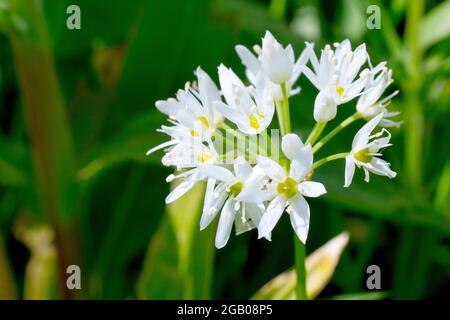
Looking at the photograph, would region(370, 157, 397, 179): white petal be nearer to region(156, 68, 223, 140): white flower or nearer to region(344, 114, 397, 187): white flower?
region(344, 114, 397, 187): white flower

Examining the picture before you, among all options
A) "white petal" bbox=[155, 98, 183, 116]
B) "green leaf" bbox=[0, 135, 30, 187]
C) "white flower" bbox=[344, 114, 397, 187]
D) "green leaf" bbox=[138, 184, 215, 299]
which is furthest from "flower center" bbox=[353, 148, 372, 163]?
"green leaf" bbox=[0, 135, 30, 187]

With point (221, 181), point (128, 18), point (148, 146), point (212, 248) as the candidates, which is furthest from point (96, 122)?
point (221, 181)

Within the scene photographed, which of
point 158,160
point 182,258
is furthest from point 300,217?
point 158,160

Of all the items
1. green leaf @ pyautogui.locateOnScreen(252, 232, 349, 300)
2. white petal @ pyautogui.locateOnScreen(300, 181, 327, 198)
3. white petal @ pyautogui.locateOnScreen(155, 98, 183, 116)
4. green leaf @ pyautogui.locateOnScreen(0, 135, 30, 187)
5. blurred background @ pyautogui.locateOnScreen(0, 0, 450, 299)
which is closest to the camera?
white petal @ pyautogui.locateOnScreen(300, 181, 327, 198)

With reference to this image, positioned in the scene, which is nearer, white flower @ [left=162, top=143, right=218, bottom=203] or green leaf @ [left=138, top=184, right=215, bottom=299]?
white flower @ [left=162, top=143, right=218, bottom=203]

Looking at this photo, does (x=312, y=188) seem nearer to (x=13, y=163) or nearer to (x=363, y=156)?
(x=363, y=156)

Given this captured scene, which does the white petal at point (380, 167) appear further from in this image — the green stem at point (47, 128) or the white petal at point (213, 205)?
the green stem at point (47, 128)
